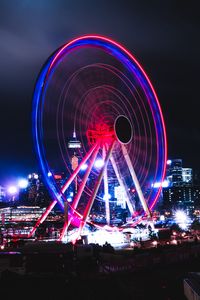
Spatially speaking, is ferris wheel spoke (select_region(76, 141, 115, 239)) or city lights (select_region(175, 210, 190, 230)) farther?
city lights (select_region(175, 210, 190, 230))

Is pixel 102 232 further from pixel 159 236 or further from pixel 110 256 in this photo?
pixel 110 256

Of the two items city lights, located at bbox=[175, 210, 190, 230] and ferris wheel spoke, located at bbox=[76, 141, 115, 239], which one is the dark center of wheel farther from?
city lights, located at bbox=[175, 210, 190, 230]

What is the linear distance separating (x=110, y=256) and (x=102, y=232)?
15.0m

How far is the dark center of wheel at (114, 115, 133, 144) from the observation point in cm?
3048

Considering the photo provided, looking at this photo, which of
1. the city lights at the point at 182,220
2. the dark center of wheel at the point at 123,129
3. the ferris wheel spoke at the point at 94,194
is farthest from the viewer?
the city lights at the point at 182,220

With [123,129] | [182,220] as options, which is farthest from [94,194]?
[182,220]

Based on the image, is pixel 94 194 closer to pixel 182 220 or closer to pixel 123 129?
pixel 123 129

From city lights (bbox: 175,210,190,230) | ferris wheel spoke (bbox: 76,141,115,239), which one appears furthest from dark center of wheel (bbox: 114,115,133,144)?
city lights (bbox: 175,210,190,230)

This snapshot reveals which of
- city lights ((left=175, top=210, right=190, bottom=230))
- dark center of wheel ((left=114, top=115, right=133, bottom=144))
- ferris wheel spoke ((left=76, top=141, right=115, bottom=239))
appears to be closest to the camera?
ferris wheel spoke ((left=76, top=141, right=115, bottom=239))

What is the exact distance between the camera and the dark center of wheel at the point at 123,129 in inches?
A: 1200

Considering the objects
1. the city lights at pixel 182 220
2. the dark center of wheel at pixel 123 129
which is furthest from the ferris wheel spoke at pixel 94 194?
the city lights at pixel 182 220

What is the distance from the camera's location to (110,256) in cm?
1866

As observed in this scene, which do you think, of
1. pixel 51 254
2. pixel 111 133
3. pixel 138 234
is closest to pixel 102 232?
pixel 138 234

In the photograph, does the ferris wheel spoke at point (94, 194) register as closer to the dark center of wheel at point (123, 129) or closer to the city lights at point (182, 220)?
the dark center of wheel at point (123, 129)
